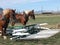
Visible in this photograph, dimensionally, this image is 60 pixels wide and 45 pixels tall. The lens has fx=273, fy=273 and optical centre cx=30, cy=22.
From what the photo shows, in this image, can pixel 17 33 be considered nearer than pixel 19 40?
No

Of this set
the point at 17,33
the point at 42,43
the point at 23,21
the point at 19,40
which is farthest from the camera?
the point at 23,21

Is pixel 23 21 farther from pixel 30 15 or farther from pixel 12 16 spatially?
pixel 12 16

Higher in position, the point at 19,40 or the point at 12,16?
the point at 12,16

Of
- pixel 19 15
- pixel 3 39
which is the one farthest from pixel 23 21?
pixel 3 39

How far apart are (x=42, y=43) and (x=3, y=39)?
221cm

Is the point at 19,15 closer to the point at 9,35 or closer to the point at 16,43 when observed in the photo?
the point at 9,35

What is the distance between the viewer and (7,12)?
11203 millimetres

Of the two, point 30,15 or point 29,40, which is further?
point 30,15

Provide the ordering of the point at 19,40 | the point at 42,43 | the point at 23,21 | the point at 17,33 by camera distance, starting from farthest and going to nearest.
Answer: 1. the point at 23,21
2. the point at 17,33
3. the point at 19,40
4. the point at 42,43

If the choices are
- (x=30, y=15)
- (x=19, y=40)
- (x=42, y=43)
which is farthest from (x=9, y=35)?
(x=30, y=15)

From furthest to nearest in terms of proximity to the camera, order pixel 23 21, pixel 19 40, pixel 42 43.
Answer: pixel 23 21
pixel 19 40
pixel 42 43

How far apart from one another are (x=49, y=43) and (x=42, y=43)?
0.28m

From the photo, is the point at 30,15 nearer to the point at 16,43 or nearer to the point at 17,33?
the point at 17,33

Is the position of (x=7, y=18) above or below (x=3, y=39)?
above
